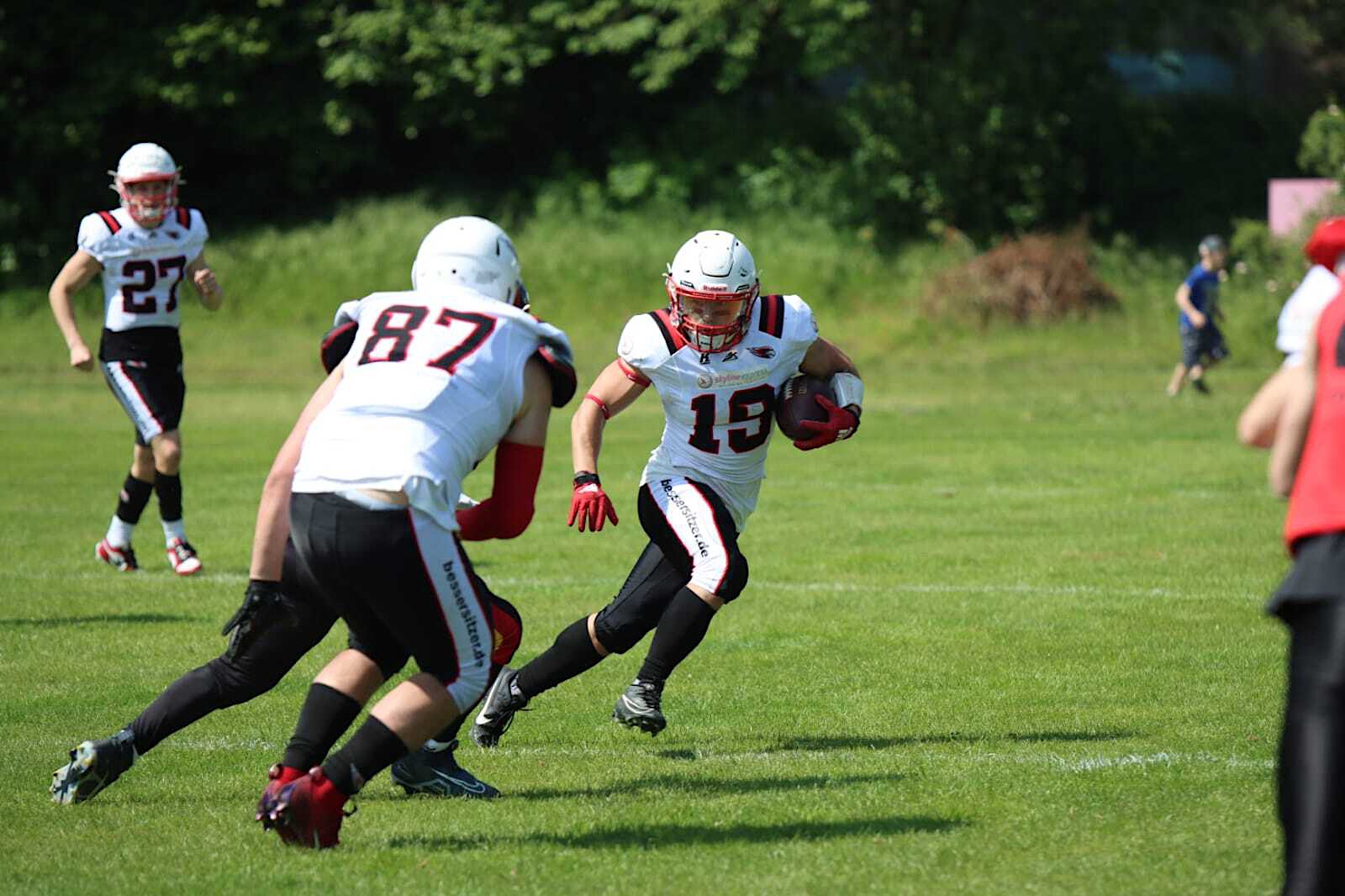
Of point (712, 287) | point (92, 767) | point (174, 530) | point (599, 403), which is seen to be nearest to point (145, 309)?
point (174, 530)

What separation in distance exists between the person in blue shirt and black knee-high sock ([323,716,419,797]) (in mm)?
16745

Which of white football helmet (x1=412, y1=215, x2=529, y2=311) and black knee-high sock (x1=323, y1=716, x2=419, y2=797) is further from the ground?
white football helmet (x1=412, y1=215, x2=529, y2=311)

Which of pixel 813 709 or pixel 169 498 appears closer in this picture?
pixel 813 709

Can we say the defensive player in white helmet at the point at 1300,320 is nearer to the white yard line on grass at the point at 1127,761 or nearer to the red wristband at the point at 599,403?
the white yard line on grass at the point at 1127,761

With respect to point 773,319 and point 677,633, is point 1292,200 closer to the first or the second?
point 773,319

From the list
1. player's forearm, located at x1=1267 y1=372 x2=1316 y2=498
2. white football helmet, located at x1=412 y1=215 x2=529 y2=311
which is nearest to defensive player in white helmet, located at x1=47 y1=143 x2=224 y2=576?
white football helmet, located at x1=412 y1=215 x2=529 y2=311

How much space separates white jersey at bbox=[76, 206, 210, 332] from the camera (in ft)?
32.7

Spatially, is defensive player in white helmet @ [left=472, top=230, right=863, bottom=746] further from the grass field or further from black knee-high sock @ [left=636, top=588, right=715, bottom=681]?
the grass field

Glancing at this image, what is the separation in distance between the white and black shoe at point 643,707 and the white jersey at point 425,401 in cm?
163

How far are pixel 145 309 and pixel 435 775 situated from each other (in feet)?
17.9

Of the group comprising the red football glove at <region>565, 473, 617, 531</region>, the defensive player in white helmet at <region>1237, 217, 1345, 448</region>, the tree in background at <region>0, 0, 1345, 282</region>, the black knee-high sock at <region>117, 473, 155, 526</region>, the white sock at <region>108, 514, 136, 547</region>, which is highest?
the defensive player in white helmet at <region>1237, 217, 1345, 448</region>

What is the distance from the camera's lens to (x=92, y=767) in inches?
204

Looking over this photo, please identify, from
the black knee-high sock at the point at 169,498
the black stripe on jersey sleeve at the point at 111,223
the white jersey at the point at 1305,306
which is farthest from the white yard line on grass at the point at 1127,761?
the black stripe on jersey sleeve at the point at 111,223

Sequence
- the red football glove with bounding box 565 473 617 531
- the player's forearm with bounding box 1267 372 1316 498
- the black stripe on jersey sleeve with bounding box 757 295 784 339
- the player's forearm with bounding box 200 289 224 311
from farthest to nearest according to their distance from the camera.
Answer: the player's forearm with bounding box 200 289 224 311 < the black stripe on jersey sleeve with bounding box 757 295 784 339 < the red football glove with bounding box 565 473 617 531 < the player's forearm with bounding box 1267 372 1316 498
